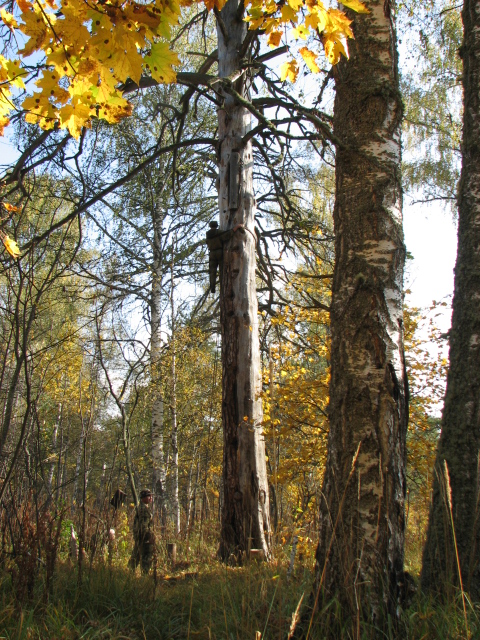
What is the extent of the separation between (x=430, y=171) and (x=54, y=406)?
562 inches

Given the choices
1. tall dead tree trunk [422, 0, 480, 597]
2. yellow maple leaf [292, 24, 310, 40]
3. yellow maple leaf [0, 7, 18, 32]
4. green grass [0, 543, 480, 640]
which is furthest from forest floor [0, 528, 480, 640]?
yellow maple leaf [0, 7, 18, 32]

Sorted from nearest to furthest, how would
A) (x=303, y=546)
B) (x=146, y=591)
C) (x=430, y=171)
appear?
(x=146, y=591) < (x=303, y=546) < (x=430, y=171)

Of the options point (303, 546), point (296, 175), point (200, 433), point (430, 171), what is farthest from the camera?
point (430, 171)

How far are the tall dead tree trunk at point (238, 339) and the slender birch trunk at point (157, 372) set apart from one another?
4.24m

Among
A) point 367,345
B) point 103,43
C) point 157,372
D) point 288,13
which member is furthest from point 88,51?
point 157,372

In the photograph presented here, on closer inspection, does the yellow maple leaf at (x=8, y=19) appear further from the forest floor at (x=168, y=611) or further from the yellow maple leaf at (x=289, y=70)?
the forest floor at (x=168, y=611)

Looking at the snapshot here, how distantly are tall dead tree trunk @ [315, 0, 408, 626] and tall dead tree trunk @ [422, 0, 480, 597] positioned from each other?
74 centimetres

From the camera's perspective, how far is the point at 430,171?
1111 cm

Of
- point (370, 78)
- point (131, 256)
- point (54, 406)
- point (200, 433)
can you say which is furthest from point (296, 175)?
point (54, 406)

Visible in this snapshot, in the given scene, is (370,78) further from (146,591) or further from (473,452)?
(146,591)

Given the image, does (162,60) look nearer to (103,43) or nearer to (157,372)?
(103,43)

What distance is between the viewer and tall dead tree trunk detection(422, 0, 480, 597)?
2.60 metres

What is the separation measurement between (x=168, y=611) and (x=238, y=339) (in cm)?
268

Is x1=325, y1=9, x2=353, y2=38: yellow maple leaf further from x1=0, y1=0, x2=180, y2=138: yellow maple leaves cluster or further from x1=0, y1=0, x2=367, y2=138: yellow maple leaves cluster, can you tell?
x1=0, y1=0, x2=180, y2=138: yellow maple leaves cluster
